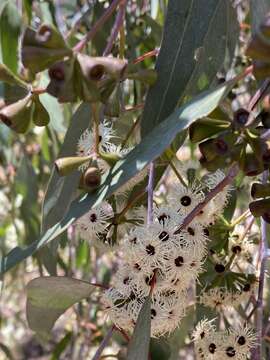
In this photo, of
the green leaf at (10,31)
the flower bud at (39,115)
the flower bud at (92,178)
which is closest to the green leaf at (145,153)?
the flower bud at (92,178)

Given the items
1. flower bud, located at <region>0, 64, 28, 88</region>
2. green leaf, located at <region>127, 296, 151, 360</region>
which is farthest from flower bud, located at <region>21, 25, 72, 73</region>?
green leaf, located at <region>127, 296, 151, 360</region>

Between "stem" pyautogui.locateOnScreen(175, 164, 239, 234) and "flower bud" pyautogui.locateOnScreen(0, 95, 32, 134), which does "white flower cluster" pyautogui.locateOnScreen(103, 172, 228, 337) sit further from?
"flower bud" pyautogui.locateOnScreen(0, 95, 32, 134)

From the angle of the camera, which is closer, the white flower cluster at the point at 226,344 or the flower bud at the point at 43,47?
the flower bud at the point at 43,47

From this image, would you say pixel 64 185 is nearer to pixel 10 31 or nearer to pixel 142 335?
pixel 142 335

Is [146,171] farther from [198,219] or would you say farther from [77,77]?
[77,77]

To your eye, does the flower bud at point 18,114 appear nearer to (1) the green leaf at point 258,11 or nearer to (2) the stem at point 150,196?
(2) the stem at point 150,196


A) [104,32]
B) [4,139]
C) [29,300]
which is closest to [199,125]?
[29,300]
